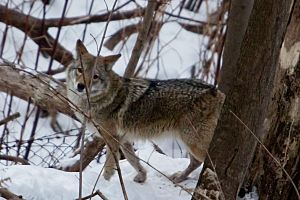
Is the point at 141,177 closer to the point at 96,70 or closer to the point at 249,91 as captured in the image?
the point at 96,70

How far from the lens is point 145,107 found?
19.0 ft

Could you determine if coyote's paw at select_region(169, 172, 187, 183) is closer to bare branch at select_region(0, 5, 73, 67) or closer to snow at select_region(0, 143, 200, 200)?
snow at select_region(0, 143, 200, 200)

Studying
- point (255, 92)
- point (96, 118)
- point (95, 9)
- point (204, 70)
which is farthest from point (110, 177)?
point (95, 9)

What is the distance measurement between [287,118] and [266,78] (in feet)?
2.64

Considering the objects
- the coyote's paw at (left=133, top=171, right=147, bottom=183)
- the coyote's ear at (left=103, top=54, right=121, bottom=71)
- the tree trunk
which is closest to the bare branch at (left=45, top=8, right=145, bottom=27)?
the coyote's ear at (left=103, top=54, right=121, bottom=71)

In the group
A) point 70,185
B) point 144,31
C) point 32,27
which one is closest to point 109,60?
point 144,31

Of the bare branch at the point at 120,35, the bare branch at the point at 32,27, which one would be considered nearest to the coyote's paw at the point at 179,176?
the bare branch at the point at 32,27

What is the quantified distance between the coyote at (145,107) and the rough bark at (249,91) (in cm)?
154

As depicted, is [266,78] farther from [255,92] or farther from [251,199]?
[251,199]

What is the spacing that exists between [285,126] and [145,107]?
176 centimetres

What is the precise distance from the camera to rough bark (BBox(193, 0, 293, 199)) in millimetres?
3480

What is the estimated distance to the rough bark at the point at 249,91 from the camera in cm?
348

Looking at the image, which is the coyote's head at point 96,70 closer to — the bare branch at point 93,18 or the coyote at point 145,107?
the coyote at point 145,107

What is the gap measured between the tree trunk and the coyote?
1140 millimetres
